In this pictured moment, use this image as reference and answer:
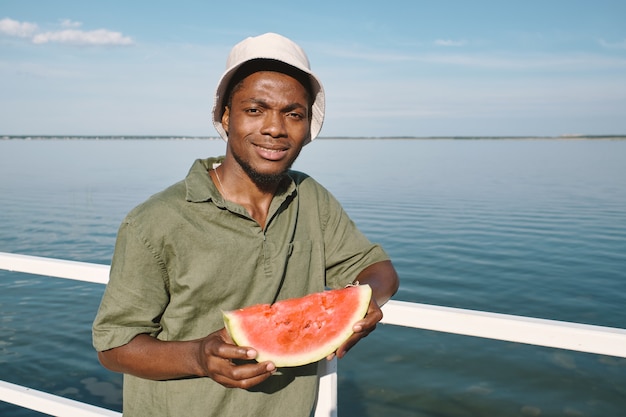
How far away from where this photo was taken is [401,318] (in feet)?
7.41

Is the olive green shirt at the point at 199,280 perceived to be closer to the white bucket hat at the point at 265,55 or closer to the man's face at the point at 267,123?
the man's face at the point at 267,123

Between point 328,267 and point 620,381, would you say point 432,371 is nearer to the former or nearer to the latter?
point 620,381

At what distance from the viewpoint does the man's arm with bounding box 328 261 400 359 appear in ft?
6.20

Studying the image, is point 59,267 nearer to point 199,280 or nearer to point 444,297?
point 199,280

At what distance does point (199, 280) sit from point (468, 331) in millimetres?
1086

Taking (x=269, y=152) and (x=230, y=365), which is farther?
(x=269, y=152)

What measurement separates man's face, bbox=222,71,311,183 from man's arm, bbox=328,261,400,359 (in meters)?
0.57

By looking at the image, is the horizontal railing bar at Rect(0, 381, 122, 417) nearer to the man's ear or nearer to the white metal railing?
the white metal railing

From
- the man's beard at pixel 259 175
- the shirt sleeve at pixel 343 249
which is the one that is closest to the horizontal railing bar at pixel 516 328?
the shirt sleeve at pixel 343 249

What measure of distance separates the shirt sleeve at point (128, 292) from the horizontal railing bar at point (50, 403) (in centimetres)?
81

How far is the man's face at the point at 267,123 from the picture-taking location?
6.78 feet

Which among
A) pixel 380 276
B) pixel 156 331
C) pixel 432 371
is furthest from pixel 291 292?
pixel 432 371

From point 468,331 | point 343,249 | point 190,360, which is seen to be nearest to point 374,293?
point 343,249

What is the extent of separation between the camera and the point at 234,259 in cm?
194
